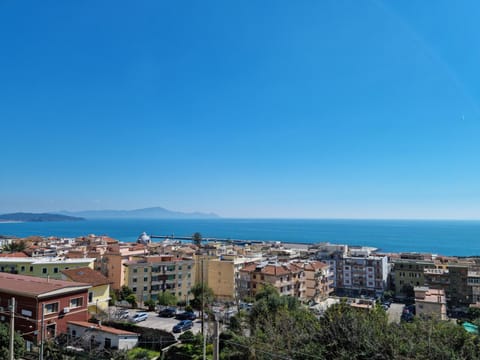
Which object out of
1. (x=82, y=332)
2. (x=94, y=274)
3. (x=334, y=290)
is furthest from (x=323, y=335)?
(x=334, y=290)

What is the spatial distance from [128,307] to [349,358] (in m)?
18.6

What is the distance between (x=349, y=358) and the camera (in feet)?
37.5

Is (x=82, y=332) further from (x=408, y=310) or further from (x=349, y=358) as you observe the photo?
(x=408, y=310)

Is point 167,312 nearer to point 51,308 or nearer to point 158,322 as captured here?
point 158,322

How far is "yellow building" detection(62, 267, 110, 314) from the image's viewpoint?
19812 mm

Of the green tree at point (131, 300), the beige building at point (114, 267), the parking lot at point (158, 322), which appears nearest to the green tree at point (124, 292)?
the green tree at point (131, 300)

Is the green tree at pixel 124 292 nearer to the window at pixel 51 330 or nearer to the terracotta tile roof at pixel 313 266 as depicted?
the window at pixel 51 330

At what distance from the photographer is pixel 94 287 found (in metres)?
20.0

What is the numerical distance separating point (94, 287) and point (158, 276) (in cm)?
1233

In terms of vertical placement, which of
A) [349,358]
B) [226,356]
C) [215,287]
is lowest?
[215,287]

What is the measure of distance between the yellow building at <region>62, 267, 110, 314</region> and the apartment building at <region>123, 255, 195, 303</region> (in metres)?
9.37

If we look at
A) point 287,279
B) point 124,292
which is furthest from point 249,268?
point 124,292

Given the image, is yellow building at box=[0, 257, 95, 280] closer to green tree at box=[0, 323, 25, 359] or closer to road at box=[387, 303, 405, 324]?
green tree at box=[0, 323, 25, 359]

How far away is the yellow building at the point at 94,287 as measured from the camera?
19.8m
